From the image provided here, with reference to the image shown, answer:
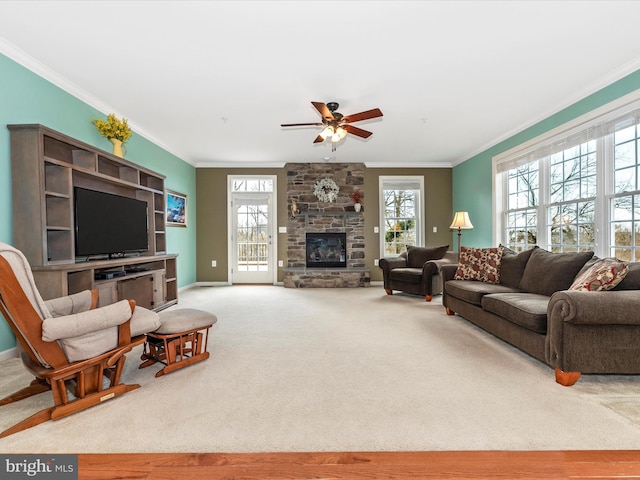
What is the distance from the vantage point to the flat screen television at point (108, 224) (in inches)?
122

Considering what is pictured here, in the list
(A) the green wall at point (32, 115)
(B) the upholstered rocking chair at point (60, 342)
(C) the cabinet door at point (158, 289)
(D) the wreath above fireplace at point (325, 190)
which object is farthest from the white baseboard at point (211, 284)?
(B) the upholstered rocking chair at point (60, 342)

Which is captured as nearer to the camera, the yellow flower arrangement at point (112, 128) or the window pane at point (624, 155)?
the window pane at point (624, 155)

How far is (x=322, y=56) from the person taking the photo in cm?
277

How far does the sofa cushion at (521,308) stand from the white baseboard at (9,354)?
4142mm

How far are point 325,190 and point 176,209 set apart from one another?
9.60 ft

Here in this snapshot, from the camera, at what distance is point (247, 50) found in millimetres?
2672

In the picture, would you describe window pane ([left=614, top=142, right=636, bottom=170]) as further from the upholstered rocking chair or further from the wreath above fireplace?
the upholstered rocking chair

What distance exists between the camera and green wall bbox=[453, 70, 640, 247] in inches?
125

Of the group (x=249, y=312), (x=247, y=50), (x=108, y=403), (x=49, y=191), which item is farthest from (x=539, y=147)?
(x=49, y=191)

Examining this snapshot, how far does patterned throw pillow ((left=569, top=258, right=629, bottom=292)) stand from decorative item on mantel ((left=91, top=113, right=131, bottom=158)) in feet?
15.4

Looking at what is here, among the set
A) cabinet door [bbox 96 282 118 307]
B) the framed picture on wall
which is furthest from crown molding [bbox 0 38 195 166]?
cabinet door [bbox 96 282 118 307]

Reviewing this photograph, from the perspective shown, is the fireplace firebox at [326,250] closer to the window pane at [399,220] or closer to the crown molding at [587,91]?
the window pane at [399,220]

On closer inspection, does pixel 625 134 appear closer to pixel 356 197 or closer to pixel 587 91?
pixel 587 91

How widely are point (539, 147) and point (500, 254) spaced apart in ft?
5.23
